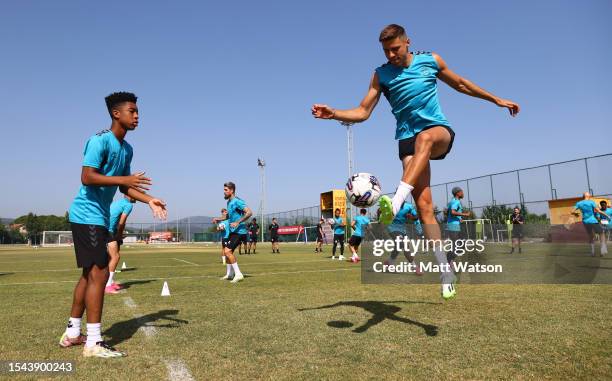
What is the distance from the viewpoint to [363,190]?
4.75 meters

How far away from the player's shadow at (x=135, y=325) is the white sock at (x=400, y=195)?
9.13 feet

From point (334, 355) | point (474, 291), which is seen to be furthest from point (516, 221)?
point (334, 355)

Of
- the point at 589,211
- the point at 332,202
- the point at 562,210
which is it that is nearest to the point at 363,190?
the point at 589,211

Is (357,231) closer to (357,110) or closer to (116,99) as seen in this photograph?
(357,110)

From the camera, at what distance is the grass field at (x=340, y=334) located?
9.73ft

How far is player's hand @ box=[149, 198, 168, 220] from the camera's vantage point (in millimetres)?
3756

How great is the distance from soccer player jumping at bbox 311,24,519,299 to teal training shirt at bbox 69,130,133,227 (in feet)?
6.60

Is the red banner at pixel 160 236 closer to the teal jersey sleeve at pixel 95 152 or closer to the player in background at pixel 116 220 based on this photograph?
the player in background at pixel 116 220

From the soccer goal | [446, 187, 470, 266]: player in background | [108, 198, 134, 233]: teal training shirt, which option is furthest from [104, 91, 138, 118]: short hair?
the soccer goal

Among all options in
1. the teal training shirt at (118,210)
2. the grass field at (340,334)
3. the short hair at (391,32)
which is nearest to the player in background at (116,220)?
the teal training shirt at (118,210)

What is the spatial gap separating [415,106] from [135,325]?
3980 millimetres

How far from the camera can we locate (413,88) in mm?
4234

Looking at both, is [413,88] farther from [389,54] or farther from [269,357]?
[269,357]

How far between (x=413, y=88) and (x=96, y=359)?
3851 mm
